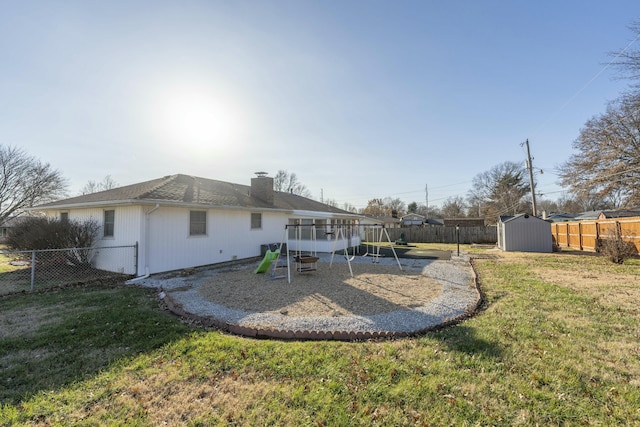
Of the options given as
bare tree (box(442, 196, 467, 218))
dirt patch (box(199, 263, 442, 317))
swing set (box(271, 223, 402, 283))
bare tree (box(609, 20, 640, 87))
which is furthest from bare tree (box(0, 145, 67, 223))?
bare tree (box(442, 196, 467, 218))

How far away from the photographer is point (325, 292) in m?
7.21

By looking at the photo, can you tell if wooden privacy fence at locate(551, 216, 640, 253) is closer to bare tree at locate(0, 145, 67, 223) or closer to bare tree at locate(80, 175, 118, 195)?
bare tree at locate(0, 145, 67, 223)

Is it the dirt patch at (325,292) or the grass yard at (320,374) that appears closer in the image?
the grass yard at (320,374)

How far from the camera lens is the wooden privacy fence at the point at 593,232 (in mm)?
13102

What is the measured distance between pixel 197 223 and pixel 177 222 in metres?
0.85

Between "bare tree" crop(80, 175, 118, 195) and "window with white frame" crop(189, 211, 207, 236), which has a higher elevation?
"bare tree" crop(80, 175, 118, 195)

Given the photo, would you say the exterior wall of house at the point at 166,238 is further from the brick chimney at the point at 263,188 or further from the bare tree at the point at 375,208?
the bare tree at the point at 375,208

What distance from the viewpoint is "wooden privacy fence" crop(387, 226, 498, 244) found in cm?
2609

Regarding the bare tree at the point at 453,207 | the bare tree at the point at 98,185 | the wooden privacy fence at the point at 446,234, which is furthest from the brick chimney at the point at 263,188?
the bare tree at the point at 453,207

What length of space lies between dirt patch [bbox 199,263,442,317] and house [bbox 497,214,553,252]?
11816 millimetres

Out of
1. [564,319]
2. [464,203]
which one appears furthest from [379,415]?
[464,203]

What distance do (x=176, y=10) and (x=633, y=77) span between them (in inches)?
784

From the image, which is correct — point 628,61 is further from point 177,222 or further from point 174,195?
point 177,222

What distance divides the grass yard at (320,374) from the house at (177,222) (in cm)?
414
